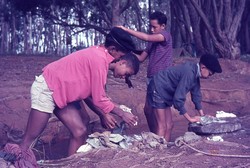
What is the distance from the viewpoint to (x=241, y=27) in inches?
671

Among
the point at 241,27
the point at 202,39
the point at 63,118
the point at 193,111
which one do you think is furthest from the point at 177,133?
the point at 241,27

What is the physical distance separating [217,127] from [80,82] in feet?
7.11

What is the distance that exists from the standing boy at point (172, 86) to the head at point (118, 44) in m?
1.25

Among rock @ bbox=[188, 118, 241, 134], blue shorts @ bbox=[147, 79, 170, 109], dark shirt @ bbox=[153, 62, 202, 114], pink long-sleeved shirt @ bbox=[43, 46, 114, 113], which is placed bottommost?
rock @ bbox=[188, 118, 241, 134]

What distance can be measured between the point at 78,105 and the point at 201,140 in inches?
59.7

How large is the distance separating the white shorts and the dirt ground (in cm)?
60

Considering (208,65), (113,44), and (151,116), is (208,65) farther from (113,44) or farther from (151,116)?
(113,44)

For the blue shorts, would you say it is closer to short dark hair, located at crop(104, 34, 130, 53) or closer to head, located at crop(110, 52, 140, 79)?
head, located at crop(110, 52, 140, 79)

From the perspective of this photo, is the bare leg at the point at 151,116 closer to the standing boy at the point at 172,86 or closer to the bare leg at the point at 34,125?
the standing boy at the point at 172,86

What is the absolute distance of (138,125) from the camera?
932 centimetres

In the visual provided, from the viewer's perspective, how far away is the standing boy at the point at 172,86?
6.09 metres

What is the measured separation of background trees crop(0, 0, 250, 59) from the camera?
14.2 m

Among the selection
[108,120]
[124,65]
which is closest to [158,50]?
[124,65]

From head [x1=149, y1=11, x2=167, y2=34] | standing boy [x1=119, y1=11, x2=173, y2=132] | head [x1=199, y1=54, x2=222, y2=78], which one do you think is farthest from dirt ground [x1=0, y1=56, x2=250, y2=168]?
head [x1=149, y1=11, x2=167, y2=34]
